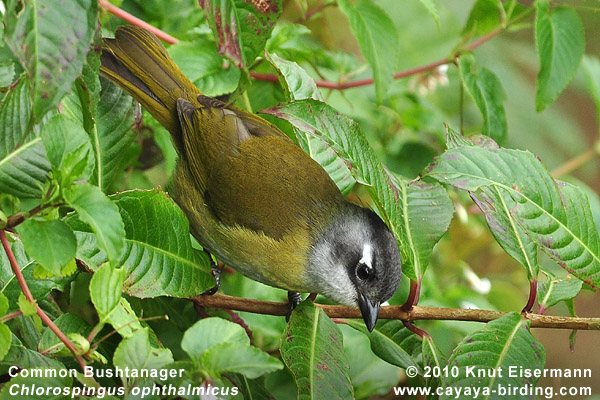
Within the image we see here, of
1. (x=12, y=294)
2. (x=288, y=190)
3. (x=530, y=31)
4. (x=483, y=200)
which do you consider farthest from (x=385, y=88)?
(x=530, y=31)

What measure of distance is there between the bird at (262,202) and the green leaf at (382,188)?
0.29 m

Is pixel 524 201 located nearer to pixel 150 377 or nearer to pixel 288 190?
pixel 288 190

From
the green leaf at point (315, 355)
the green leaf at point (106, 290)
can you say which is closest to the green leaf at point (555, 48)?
the green leaf at point (315, 355)

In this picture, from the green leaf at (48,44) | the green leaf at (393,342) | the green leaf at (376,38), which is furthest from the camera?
the green leaf at (376,38)

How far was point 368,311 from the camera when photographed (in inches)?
87.3

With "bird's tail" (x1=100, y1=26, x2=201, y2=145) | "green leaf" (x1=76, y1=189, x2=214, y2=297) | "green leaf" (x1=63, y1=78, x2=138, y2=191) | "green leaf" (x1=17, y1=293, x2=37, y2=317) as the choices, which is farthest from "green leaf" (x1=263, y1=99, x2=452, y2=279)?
"bird's tail" (x1=100, y1=26, x2=201, y2=145)

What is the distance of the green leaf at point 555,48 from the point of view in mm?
2656

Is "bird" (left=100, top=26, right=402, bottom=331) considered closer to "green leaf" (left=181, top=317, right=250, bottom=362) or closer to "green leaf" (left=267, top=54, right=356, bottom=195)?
"green leaf" (left=267, top=54, right=356, bottom=195)

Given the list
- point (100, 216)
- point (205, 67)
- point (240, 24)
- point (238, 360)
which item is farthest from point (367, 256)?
point (100, 216)

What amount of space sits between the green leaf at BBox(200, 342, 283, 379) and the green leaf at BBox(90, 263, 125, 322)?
0.27 metres

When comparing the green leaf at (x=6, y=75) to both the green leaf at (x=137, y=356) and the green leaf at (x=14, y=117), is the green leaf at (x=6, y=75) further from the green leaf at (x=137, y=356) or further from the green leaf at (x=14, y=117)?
the green leaf at (x=137, y=356)

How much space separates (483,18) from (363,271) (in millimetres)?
1206

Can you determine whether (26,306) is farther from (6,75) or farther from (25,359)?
(6,75)

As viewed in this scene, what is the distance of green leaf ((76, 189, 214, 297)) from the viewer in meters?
1.85
